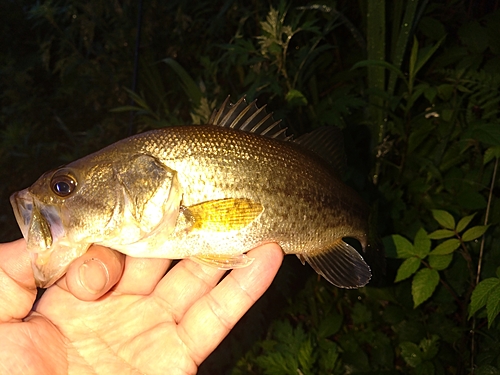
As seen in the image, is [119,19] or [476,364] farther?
[119,19]

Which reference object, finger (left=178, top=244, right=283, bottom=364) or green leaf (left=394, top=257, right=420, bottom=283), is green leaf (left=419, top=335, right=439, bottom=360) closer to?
green leaf (left=394, top=257, right=420, bottom=283)

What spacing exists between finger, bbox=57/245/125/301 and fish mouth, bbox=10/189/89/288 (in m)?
0.07

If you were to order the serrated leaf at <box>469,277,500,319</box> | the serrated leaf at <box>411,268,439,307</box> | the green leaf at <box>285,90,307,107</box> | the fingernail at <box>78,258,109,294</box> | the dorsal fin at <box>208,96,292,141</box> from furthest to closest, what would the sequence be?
the green leaf at <box>285,90,307,107</box> → the serrated leaf at <box>411,268,439,307</box> → the serrated leaf at <box>469,277,500,319</box> → the dorsal fin at <box>208,96,292,141</box> → the fingernail at <box>78,258,109,294</box>

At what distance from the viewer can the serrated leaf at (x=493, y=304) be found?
1.85 m

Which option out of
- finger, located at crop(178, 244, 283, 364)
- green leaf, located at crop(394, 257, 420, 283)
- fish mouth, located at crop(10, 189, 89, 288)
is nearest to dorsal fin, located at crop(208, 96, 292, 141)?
finger, located at crop(178, 244, 283, 364)

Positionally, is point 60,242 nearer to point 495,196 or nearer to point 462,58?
point 495,196

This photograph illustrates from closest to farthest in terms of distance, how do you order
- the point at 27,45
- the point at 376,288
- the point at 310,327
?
the point at 376,288 < the point at 310,327 < the point at 27,45

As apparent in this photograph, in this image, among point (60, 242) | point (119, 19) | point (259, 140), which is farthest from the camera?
point (119, 19)

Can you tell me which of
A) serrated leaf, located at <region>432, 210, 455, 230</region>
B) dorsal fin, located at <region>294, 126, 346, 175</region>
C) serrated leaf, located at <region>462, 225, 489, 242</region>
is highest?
dorsal fin, located at <region>294, 126, 346, 175</region>

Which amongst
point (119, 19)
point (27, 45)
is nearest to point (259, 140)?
point (119, 19)

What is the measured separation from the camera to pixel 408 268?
90.2 inches

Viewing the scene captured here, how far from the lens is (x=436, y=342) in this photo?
2.56 meters

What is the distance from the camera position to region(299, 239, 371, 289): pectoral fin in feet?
6.24

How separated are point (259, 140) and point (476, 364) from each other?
1696mm
